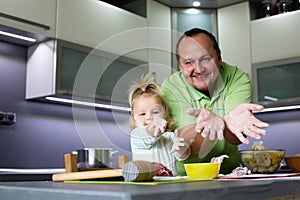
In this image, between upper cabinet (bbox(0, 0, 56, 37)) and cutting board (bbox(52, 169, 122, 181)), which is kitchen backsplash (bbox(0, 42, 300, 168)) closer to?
upper cabinet (bbox(0, 0, 56, 37))

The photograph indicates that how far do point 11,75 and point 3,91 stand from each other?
0.37 feet

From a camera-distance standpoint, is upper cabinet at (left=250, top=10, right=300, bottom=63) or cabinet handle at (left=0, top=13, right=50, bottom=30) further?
upper cabinet at (left=250, top=10, right=300, bottom=63)

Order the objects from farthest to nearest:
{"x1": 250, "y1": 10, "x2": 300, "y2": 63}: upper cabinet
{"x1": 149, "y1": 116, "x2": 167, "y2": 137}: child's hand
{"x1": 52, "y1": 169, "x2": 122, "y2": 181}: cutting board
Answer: {"x1": 250, "y1": 10, "x2": 300, "y2": 63}: upper cabinet
{"x1": 149, "y1": 116, "x2": 167, "y2": 137}: child's hand
{"x1": 52, "y1": 169, "x2": 122, "y2": 181}: cutting board

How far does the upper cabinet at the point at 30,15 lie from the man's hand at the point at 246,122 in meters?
1.49

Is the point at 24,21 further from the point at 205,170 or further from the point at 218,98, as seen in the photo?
the point at 205,170

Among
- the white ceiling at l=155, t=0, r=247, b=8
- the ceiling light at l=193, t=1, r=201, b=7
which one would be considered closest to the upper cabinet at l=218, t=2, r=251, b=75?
the white ceiling at l=155, t=0, r=247, b=8

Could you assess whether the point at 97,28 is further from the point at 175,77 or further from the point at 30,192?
the point at 30,192

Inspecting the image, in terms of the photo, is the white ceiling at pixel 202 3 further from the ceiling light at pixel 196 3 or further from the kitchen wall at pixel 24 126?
the kitchen wall at pixel 24 126

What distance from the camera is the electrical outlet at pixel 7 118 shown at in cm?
223

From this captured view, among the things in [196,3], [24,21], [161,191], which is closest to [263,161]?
[161,191]

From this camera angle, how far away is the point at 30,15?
214cm

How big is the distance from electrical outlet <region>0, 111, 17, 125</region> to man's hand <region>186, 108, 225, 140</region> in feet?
5.24

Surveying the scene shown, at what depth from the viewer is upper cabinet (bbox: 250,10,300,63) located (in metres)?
2.67

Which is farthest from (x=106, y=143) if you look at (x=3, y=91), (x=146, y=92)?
(x=3, y=91)
